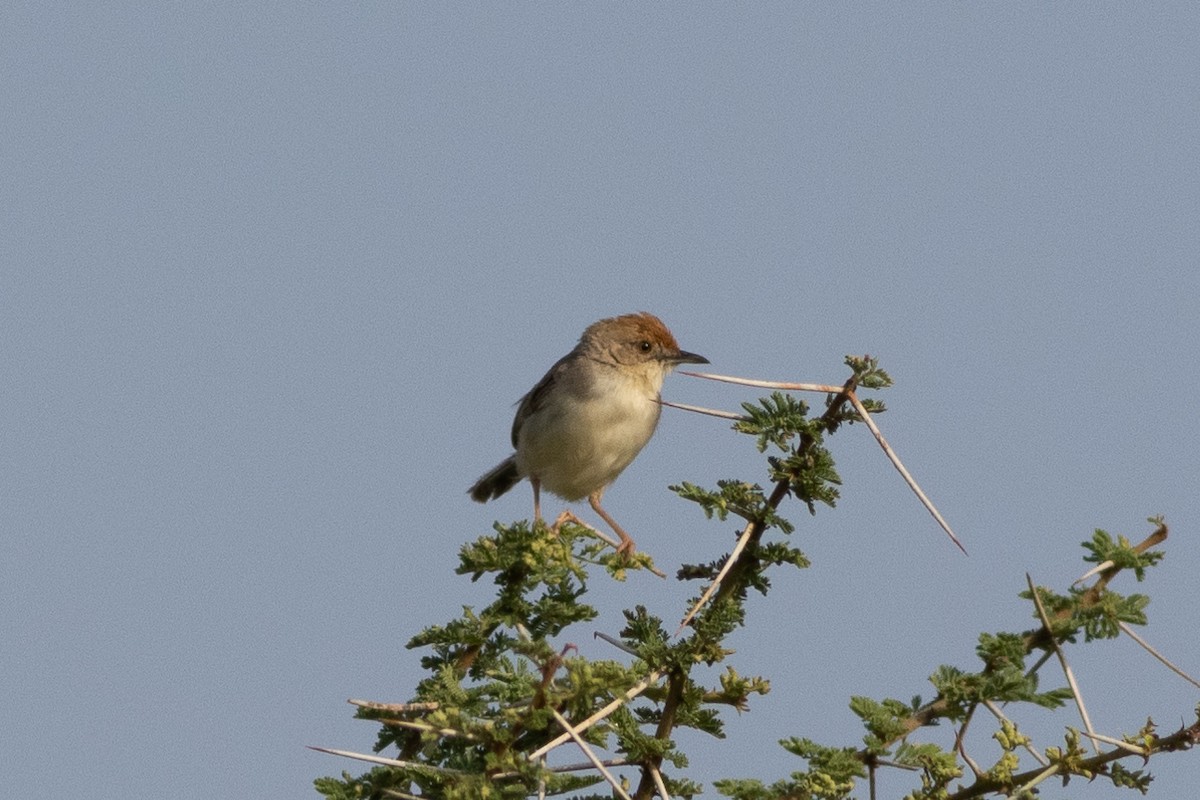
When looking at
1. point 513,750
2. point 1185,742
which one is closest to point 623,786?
point 513,750

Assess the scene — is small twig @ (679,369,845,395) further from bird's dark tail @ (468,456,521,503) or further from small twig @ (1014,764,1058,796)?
bird's dark tail @ (468,456,521,503)

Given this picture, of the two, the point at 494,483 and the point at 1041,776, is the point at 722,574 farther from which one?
the point at 494,483

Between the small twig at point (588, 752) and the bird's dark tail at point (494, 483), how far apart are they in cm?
601

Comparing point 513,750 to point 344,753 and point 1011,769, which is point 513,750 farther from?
point 1011,769

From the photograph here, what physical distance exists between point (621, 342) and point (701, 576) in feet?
16.0

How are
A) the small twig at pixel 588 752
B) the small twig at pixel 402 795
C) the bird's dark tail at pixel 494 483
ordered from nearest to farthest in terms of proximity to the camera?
the small twig at pixel 588 752 < the small twig at pixel 402 795 < the bird's dark tail at pixel 494 483

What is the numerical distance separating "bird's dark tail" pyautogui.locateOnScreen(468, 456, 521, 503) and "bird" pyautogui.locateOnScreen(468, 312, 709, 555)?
0.47 meters

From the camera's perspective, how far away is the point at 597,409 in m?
8.12

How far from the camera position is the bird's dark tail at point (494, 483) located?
9291mm

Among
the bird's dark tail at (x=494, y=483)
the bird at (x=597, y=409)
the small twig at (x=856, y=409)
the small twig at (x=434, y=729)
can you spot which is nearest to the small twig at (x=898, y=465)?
the small twig at (x=856, y=409)

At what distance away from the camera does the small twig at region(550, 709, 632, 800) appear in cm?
287

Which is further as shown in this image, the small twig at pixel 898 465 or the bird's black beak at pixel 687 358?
the bird's black beak at pixel 687 358

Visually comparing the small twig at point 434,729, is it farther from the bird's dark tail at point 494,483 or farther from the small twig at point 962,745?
the bird's dark tail at point 494,483

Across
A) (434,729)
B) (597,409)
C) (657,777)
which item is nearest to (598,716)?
(657,777)
